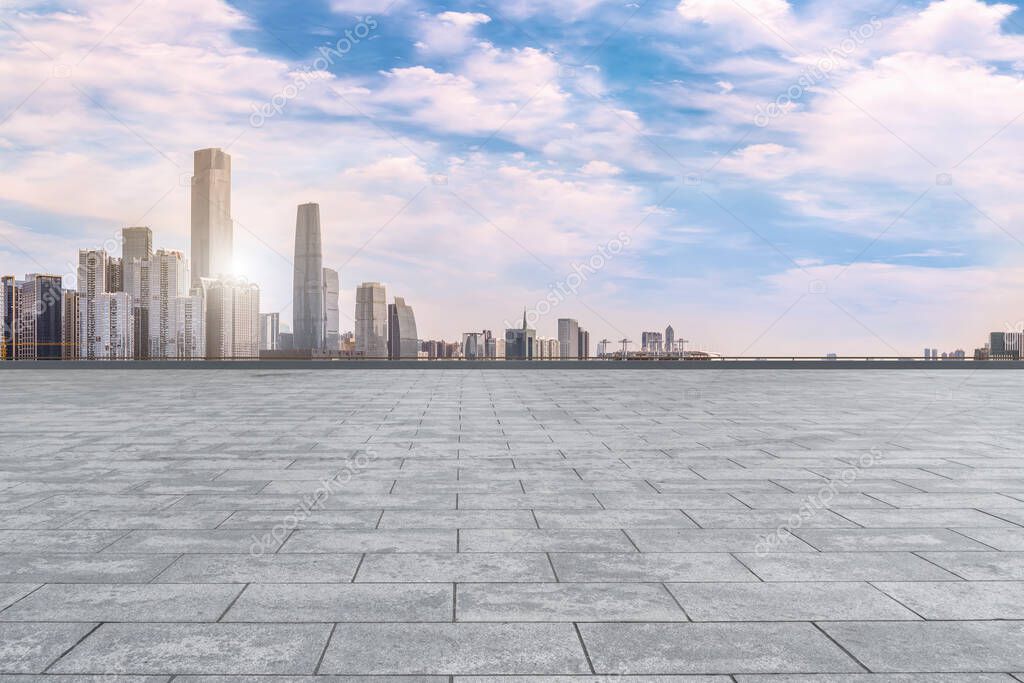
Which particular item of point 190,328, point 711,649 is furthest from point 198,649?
point 190,328

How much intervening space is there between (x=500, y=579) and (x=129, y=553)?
3159mm

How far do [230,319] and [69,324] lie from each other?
12.8m

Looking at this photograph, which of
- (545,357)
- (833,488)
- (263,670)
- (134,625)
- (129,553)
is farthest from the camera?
(545,357)

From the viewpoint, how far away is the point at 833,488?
8609 mm

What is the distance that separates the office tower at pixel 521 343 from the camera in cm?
4050

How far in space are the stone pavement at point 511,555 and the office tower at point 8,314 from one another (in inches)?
1313

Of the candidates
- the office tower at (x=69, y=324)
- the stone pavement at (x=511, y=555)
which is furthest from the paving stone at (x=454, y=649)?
the office tower at (x=69, y=324)

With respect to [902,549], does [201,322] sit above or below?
above

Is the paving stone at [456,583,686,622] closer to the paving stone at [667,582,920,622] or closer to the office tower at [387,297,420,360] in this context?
the paving stone at [667,582,920,622]

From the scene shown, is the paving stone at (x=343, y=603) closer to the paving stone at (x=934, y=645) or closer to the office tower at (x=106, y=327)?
the paving stone at (x=934, y=645)

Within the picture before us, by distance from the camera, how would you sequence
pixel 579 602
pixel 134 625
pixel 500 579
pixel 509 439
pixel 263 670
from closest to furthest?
pixel 263 670, pixel 134 625, pixel 579 602, pixel 500 579, pixel 509 439

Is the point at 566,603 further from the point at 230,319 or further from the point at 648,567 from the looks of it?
the point at 230,319

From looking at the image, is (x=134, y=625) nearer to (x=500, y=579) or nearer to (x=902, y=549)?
(x=500, y=579)

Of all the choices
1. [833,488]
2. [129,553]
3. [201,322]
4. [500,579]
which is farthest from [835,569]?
[201,322]
